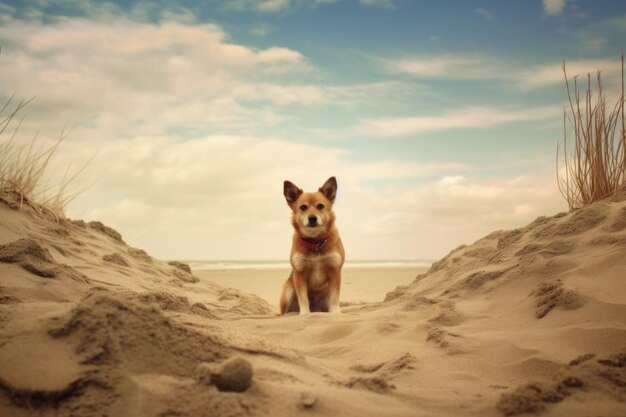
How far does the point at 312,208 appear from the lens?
5.54 m

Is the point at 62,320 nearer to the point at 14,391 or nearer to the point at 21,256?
the point at 14,391

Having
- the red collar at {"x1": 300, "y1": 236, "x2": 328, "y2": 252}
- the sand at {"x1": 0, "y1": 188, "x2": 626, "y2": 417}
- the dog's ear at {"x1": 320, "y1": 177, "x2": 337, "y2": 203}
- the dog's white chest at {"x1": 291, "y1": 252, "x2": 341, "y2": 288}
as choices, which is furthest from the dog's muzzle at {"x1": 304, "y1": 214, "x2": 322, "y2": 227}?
the sand at {"x1": 0, "y1": 188, "x2": 626, "y2": 417}

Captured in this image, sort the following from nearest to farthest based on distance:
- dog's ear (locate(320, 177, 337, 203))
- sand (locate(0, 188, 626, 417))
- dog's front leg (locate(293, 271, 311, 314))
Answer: sand (locate(0, 188, 626, 417))
dog's front leg (locate(293, 271, 311, 314))
dog's ear (locate(320, 177, 337, 203))

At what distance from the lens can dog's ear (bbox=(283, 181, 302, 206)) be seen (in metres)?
5.93

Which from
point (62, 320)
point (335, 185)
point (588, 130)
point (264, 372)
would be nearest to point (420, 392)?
point (264, 372)

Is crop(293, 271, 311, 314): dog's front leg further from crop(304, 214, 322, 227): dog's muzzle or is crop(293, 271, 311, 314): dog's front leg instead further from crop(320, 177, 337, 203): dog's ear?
crop(320, 177, 337, 203): dog's ear

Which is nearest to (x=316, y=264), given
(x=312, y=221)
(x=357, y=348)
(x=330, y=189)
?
(x=312, y=221)

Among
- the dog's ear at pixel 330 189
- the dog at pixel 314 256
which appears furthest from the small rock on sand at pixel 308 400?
the dog's ear at pixel 330 189

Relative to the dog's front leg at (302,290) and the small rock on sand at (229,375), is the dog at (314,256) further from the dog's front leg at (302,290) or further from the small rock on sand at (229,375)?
the small rock on sand at (229,375)

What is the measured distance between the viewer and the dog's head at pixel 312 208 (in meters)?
5.48

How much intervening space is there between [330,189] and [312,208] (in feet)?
1.76

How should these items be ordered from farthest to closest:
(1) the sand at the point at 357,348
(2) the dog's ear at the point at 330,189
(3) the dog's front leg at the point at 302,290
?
(2) the dog's ear at the point at 330,189 → (3) the dog's front leg at the point at 302,290 → (1) the sand at the point at 357,348

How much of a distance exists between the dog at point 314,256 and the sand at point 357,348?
105 cm

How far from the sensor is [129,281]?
596cm
